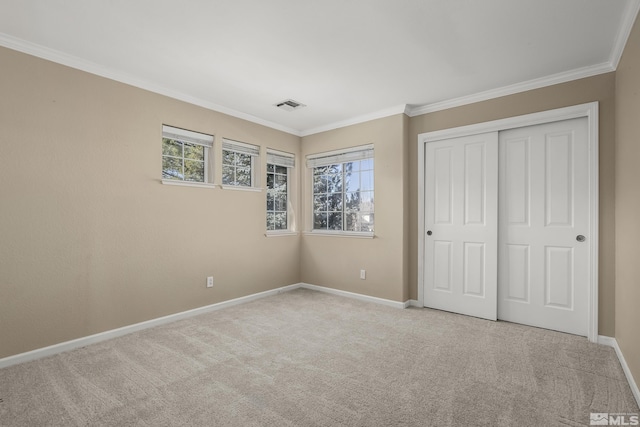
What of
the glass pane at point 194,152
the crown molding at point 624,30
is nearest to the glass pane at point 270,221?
the glass pane at point 194,152

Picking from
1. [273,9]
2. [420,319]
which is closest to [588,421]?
[420,319]

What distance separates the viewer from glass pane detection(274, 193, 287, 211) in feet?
15.9

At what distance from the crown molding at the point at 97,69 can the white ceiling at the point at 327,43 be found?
0.01 meters

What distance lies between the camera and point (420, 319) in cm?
356

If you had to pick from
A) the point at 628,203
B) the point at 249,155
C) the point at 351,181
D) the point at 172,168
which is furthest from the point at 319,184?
the point at 628,203

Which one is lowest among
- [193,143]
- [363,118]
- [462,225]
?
[462,225]

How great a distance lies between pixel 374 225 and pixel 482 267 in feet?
4.48

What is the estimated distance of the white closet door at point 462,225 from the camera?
3535 mm

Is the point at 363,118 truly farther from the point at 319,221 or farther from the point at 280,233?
the point at 280,233

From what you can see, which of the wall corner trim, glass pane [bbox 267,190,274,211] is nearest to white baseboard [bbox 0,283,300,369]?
the wall corner trim

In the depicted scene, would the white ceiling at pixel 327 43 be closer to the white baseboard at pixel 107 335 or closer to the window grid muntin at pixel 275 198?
the window grid muntin at pixel 275 198

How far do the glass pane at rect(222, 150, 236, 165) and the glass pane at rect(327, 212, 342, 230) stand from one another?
1.63m

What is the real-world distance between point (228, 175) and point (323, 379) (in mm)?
2809

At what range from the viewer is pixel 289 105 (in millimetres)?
3918
